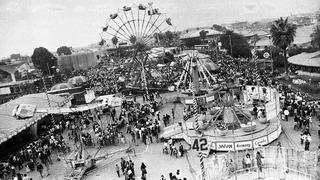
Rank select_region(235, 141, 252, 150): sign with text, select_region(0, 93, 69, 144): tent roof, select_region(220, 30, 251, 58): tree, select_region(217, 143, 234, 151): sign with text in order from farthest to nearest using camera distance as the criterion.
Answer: select_region(220, 30, 251, 58): tree, select_region(0, 93, 69, 144): tent roof, select_region(217, 143, 234, 151): sign with text, select_region(235, 141, 252, 150): sign with text

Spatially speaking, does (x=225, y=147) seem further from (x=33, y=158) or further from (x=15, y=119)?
(x=15, y=119)

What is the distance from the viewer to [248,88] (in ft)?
107

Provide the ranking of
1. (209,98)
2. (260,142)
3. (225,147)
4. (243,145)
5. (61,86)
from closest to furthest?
(243,145), (260,142), (225,147), (209,98), (61,86)

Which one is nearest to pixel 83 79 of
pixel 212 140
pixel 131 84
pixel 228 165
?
pixel 131 84

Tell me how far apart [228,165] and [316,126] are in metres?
10.8

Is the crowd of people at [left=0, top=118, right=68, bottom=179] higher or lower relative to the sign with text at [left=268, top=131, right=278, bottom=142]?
lower

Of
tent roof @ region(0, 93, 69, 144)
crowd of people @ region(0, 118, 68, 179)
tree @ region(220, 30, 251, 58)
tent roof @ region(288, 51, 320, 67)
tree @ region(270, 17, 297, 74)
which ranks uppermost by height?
tree @ region(270, 17, 297, 74)

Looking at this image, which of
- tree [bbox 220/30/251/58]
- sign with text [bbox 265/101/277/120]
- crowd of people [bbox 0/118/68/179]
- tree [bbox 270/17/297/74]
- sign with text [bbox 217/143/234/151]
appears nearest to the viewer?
sign with text [bbox 217/143/234/151]

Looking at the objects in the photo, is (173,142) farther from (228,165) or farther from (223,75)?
(223,75)

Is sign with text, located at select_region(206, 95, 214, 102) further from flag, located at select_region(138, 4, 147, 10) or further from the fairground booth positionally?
the fairground booth

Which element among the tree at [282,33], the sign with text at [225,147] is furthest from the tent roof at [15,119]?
the tree at [282,33]

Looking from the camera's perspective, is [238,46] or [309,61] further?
[238,46]

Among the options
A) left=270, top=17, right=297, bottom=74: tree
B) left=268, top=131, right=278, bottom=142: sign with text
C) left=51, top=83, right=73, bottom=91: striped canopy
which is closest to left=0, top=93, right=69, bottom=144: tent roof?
left=51, top=83, right=73, bottom=91: striped canopy

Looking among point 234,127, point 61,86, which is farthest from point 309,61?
point 61,86
